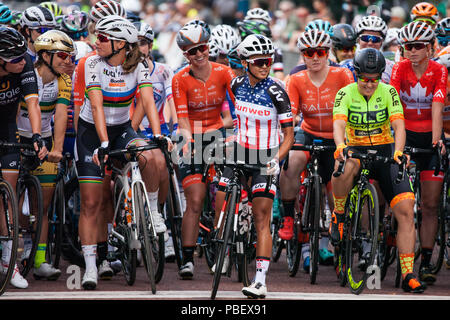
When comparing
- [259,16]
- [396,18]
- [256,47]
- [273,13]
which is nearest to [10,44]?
[256,47]

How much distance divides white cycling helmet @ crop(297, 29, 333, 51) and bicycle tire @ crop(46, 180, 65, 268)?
3041 millimetres

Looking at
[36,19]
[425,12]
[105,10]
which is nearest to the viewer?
[36,19]

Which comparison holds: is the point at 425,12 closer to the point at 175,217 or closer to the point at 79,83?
the point at 175,217

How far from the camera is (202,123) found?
10.6 m

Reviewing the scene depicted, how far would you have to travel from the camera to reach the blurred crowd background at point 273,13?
17.9 meters

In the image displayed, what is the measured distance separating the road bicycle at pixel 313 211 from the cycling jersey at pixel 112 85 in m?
1.74

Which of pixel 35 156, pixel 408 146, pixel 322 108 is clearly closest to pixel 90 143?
pixel 35 156

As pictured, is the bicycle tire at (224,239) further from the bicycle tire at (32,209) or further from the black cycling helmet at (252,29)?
the black cycling helmet at (252,29)

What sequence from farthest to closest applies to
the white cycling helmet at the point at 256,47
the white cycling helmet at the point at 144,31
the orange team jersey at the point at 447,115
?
the white cycling helmet at the point at 144,31
the orange team jersey at the point at 447,115
the white cycling helmet at the point at 256,47

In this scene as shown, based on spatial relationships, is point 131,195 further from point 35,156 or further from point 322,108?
point 322,108

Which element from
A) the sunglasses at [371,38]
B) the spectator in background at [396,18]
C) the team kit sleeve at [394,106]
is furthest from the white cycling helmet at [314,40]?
the spectator in background at [396,18]

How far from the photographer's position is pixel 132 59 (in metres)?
9.59

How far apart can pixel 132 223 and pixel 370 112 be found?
2.56m

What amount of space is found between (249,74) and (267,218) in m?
1.40
